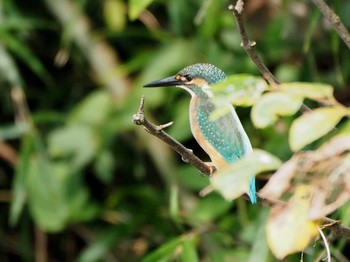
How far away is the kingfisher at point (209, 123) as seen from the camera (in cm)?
108

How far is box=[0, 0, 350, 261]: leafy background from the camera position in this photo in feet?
8.34

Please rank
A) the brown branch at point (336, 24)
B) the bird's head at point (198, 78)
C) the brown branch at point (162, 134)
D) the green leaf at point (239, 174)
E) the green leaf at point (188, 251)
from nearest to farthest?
1. the green leaf at point (239, 174)
2. the brown branch at point (162, 134)
3. the bird's head at point (198, 78)
4. the brown branch at point (336, 24)
5. the green leaf at point (188, 251)

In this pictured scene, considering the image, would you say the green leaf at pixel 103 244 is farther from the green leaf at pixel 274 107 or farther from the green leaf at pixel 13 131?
the green leaf at pixel 274 107

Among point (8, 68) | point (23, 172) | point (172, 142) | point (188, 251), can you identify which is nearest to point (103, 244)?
point (23, 172)

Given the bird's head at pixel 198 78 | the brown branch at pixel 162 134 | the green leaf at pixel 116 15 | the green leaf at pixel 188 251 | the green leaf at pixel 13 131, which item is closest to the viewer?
the brown branch at pixel 162 134

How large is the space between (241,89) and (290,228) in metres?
0.16

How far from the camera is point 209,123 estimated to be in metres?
1.10

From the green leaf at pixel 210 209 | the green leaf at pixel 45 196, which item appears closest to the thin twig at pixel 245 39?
the green leaf at pixel 210 209

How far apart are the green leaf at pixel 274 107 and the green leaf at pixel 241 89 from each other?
26mm

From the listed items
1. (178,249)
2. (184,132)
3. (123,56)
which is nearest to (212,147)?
(178,249)

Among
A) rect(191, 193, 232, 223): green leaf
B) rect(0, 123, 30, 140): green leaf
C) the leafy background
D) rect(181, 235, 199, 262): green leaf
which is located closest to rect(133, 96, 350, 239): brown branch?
rect(181, 235, 199, 262): green leaf

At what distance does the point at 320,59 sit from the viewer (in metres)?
2.81

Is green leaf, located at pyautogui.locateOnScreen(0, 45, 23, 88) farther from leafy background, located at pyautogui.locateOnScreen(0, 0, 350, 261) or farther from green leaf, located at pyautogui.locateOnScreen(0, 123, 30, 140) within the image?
green leaf, located at pyautogui.locateOnScreen(0, 123, 30, 140)

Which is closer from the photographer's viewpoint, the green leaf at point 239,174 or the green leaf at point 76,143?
the green leaf at point 239,174
